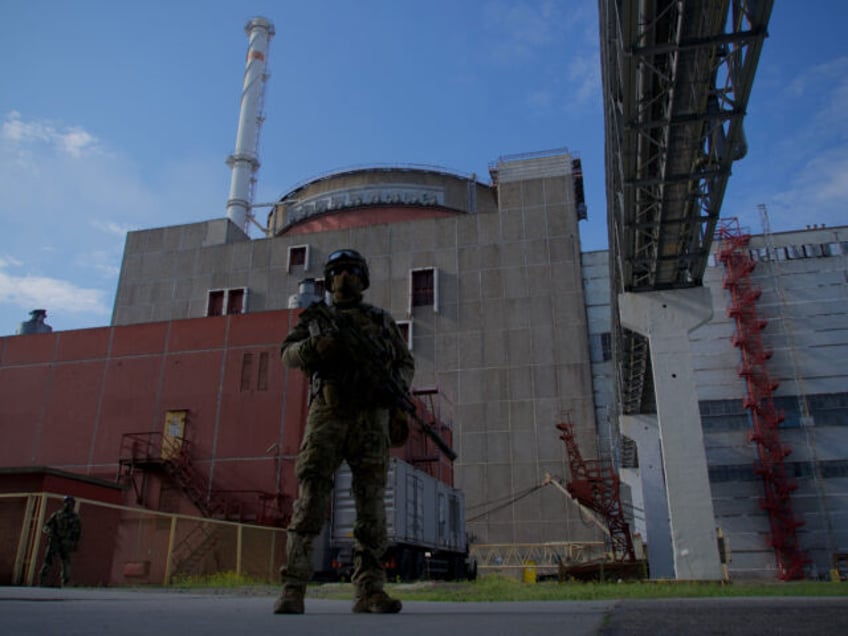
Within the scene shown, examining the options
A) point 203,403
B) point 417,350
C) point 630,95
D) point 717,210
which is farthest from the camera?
point 417,350

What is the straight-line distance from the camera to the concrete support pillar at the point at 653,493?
24406 mm

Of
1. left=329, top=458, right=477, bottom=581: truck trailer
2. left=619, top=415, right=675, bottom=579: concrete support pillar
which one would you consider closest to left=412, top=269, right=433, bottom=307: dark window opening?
left=619, top=415, right=675, bottom=579: concrete support pillar

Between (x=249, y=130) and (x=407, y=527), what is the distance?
4247 centimetres

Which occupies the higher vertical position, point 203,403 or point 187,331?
point 187,331

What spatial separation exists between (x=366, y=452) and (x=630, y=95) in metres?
9.51

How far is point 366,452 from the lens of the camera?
4.79 meters

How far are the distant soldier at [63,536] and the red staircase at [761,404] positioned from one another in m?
30.7

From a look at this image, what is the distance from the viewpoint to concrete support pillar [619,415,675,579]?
24406mm

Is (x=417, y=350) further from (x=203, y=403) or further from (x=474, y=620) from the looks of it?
(x=474, y=620)

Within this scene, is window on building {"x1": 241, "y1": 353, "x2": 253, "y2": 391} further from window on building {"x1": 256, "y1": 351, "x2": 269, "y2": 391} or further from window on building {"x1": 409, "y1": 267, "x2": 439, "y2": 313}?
window on building {"x1": 409, "y1": 267, "x2": 439, "y2": 313}

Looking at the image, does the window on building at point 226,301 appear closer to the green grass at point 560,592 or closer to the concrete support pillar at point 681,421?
the concrete support pillar at point 681,421

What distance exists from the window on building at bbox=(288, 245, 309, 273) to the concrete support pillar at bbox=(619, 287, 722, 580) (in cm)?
2575

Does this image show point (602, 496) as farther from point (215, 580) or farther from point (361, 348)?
point (361, 348)

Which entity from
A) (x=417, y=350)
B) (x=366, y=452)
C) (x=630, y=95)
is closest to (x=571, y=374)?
(x=417, y=350)
